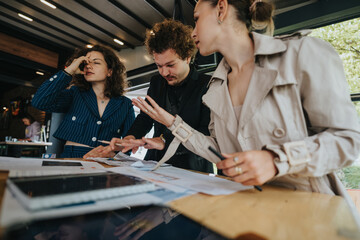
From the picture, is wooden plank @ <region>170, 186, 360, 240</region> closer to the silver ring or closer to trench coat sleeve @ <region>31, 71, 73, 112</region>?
the silver ring

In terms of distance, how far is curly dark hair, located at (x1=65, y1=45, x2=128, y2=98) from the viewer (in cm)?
188

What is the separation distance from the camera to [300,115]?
2.35 feet

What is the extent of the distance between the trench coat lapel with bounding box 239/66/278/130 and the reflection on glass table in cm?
46

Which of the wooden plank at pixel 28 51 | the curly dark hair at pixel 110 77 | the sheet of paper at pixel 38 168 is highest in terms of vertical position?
the wooden plank at pixel 28 51

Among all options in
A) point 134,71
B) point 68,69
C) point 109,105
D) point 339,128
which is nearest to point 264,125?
point 339,128

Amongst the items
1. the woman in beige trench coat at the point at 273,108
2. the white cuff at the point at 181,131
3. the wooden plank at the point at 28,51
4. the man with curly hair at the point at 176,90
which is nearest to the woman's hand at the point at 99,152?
the man with curly hair at the point at 176,90

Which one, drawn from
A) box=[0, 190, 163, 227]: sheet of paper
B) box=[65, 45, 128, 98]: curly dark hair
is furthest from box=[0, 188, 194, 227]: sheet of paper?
box=[65, 45, 128, 98]: curly dark hair

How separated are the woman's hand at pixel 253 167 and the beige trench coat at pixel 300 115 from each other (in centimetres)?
2

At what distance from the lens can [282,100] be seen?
74cm

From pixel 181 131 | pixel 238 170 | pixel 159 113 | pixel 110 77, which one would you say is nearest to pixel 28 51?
pixel 110 77

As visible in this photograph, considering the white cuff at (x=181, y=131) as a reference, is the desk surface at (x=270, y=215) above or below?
below

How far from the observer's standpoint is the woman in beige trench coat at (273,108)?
560 millimetres

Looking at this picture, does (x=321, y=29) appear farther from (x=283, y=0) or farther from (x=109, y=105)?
(x=109, y=105)

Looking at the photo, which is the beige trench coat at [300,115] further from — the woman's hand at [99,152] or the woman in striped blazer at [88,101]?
the woman in striped blazer at [88,101]
